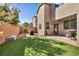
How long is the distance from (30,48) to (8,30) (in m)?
0.76

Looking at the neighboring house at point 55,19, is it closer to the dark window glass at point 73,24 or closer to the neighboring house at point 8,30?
the dark window glass at point 73,24

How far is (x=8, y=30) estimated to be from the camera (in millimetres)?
4363

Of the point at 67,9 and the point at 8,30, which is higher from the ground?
the point at 67,9

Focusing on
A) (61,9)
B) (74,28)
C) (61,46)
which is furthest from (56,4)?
(61,46)

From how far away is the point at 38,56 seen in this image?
165 inches

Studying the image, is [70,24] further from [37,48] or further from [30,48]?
[30,48]

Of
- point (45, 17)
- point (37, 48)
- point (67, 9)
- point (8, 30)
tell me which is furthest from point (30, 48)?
point (67, 9)

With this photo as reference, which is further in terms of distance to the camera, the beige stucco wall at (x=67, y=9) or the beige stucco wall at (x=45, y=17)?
the beige stucco wall at (x=45, y=17)

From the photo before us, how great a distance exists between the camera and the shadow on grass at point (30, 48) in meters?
4.21

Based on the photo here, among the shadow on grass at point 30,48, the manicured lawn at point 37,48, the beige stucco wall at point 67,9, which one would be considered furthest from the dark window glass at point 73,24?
the shadow on grass at point 30,48

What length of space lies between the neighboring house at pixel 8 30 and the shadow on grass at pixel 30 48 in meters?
0.18

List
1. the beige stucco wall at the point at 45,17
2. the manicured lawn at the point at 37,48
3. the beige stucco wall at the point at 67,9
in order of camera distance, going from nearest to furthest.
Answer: the manicured lawn at the point at 37,48
the beige stucco wall at the point at 67,9
the beige stucco wall at the point at 45,17

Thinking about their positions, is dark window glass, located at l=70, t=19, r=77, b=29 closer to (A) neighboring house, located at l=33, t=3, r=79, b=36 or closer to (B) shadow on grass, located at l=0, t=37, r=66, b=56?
(A) neighboring house, located at l=33, t=3, r=79, b=36

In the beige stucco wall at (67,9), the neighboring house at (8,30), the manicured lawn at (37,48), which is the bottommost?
the manicured lawn at (37,48)
